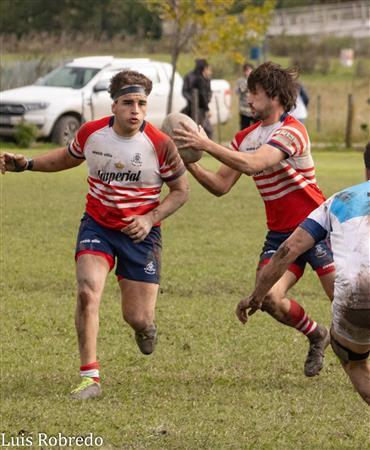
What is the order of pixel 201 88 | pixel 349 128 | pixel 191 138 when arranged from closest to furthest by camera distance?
pixel 191 138 < pixel 201 88 < pixel 349 128

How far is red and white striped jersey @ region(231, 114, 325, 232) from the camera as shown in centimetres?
831

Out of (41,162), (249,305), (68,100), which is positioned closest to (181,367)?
(41,162)

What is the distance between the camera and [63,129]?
28156 millimetres

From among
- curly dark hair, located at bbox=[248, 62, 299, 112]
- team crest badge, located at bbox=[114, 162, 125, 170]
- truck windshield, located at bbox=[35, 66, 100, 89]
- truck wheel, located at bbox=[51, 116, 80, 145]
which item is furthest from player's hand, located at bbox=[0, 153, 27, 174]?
truck windshield, located at bbox=[35, 66, 100, 89]

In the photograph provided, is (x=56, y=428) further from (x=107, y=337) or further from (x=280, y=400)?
(x=107, y=337)

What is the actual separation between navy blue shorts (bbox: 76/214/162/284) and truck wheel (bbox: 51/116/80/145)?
20.0 metres

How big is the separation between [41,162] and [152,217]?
0.91 metres

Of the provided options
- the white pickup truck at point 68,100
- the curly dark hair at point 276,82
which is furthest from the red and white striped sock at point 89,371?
the white pickup truck at point 68,100

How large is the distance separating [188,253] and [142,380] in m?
5.76

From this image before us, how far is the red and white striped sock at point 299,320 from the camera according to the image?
8.55m

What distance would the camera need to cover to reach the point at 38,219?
16438mm

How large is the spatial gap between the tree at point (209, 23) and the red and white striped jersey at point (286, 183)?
83.1 feet

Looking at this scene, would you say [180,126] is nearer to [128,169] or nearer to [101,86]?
[128,169]

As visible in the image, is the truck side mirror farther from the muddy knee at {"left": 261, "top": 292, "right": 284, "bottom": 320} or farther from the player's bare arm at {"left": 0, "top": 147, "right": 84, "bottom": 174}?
the muddy knee at {"left": 261, "top": 292, "right": 284, "bottom": 320}
